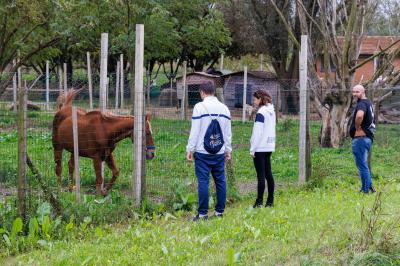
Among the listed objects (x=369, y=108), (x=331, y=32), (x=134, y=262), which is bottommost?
(x=134, y=262)

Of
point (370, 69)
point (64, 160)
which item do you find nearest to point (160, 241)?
point (64, 160)

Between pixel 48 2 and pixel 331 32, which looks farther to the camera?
pixel 48 2

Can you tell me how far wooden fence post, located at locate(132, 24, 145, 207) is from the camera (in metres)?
9.09

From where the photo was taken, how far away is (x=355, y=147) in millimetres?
10398

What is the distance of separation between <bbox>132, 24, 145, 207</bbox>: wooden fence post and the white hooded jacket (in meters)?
1.68

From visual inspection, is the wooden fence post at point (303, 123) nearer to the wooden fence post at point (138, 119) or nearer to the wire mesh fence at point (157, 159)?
the wire mesh fence at point (157, 159)

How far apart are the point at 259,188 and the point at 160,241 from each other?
267 cm

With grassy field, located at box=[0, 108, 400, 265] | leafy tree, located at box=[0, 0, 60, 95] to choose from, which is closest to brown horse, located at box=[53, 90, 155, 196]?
grassy field, located at box=[0, 108, 400, 265]

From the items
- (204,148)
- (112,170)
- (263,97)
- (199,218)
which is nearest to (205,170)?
(204,148)

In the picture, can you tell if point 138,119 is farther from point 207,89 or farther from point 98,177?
point 98,177

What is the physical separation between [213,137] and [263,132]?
1133 mm

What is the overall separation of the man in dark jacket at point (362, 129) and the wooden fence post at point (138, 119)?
3630 millimetres

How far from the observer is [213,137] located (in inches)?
327

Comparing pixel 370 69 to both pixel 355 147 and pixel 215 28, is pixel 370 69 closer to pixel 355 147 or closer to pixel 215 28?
pixel 215 28
